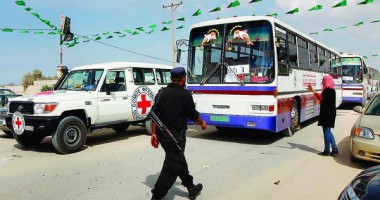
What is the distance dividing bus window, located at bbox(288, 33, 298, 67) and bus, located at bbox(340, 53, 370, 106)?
34.9 feet

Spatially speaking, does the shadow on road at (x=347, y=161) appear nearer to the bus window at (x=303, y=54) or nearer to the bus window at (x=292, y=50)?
the bus window at (x=292, y=50)

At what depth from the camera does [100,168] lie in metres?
6.71

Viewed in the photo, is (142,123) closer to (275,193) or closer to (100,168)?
(100,168)

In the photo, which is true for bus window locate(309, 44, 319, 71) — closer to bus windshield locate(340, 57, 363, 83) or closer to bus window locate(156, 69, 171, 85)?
bus window locate(156, 69, 171, 85)

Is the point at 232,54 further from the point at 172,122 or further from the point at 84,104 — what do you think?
the point at 172,122

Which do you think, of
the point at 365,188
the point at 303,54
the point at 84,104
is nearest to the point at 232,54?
the point at 303,54

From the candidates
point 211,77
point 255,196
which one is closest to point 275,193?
point 255,196

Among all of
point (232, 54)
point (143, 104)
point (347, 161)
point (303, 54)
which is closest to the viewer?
point (347, 161)

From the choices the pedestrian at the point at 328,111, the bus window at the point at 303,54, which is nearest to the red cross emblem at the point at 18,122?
the pedestrian at the point at 328,111

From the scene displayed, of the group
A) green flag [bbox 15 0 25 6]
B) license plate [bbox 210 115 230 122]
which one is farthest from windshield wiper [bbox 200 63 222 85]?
green flag [bbox 15 0 25 6]

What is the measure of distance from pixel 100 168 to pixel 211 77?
4038 mm

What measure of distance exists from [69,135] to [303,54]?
24.8 feet

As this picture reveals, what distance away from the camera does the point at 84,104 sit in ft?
28.0

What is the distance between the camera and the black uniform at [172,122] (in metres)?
4.45
